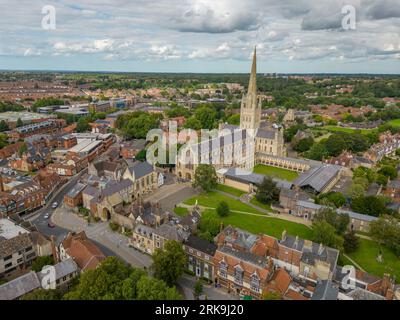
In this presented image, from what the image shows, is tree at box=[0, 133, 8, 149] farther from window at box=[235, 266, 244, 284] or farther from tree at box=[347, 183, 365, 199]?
tree at box=[347, 183, 365, 199]

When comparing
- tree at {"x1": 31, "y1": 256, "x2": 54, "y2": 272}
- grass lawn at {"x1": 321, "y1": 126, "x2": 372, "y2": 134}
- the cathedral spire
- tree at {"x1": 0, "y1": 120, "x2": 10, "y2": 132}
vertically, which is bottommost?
tree at {"x1": 31, "y1": 256, "x2": 54, "y2": 272}

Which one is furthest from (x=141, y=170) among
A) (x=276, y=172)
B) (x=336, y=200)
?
(x=336, y=200)

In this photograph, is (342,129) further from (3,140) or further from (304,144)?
(3,140)

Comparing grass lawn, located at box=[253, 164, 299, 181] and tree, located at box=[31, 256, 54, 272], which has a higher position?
grass lawn, located at box=[253, 164, 299, 181]

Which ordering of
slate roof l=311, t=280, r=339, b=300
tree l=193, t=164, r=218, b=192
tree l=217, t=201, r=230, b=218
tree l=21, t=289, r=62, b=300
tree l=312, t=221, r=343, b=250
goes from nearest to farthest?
slate roof l=311, t=280, r=339, b=300
tree l=21, t=289, r=62, b=300
tree l=312, t=221, r=343, b=250
tree l=217, t=201, r=230, b=218
tree l=193, t=164, r=218, b=192

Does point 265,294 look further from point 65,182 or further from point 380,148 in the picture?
point 380,148

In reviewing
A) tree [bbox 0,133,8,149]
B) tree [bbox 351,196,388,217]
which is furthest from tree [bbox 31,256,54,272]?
tree [bbox 0,133,8,149]

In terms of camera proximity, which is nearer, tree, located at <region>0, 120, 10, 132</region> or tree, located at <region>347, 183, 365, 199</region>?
tree, located at <region>347, 183, 365, 199</region>
